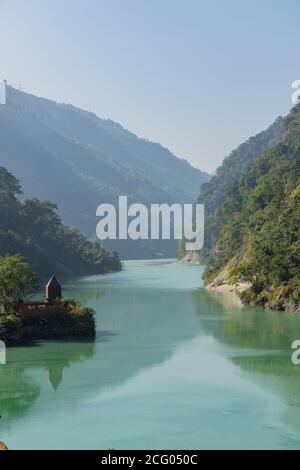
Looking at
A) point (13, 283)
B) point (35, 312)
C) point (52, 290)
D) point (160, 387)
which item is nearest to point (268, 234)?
point (52, 290)

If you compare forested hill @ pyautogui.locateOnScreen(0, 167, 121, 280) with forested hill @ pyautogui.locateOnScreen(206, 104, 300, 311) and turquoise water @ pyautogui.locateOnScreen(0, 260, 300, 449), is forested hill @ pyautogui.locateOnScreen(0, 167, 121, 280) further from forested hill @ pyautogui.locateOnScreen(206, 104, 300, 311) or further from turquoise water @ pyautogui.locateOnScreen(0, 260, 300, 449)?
turquoise water @ pyautogui.locateOnScreen(0, 260, 300, 449)

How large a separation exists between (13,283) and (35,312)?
7.26 feet

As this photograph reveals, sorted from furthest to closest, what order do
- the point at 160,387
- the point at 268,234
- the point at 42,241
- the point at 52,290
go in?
the point at 42,241 < the point at 268,234 < the point at 52,290 < the point at 160,387

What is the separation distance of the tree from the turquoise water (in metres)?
3.42

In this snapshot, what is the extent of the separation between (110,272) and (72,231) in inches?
528

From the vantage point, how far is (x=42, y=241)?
12275cm

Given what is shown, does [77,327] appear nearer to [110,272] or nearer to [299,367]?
[299,367]

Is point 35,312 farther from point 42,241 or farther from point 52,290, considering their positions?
point 42,241

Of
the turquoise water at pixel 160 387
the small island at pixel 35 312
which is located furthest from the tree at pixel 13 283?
the turquoise water at pixel 160 387

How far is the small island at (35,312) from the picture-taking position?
44.0m

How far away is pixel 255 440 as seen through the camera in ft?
80.0

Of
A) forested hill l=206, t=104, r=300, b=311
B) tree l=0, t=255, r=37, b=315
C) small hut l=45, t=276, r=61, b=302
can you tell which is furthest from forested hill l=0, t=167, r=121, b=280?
tree l=0, t=255, r=37, b=315

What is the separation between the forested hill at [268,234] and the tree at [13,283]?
23.4 metres

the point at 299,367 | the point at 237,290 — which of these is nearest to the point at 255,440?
the point at 299,367
